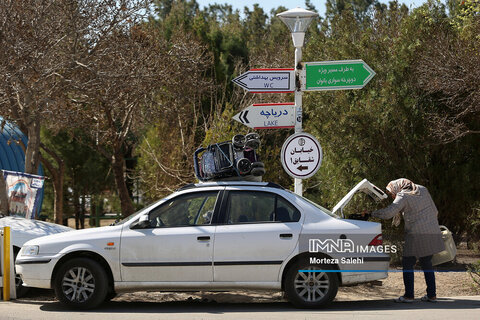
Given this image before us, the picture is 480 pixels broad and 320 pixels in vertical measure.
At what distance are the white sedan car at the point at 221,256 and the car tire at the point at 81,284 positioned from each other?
12mm

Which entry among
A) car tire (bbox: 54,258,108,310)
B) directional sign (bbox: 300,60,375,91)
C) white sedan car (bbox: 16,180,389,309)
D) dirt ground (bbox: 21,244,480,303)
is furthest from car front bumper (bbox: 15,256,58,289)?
directional sign (bbox: 300,60,375,91)

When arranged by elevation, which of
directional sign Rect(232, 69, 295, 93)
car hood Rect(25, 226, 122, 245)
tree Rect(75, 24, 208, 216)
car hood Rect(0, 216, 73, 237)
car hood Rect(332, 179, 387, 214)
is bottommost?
car hood Rect(25, 226, 122, 245)

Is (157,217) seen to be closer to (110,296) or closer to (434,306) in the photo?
(110,296)

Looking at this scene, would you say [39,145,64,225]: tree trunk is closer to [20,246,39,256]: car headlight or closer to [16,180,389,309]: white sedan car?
[20,246,39,256]: car headlight

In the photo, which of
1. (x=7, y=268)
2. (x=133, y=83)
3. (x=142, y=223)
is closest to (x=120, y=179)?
(x=133, y=83)

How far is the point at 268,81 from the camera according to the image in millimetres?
9844

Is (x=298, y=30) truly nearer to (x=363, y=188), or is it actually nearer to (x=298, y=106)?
(x=298, y=106)

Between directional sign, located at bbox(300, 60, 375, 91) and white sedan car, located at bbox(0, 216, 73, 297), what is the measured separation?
165 inches

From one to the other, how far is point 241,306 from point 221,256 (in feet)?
3.31

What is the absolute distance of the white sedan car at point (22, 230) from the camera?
30.9ft

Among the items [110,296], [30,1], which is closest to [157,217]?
[110,296]

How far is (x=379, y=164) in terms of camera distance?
13570mm

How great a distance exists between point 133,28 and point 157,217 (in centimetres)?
718

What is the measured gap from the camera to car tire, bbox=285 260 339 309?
8.19 meters
